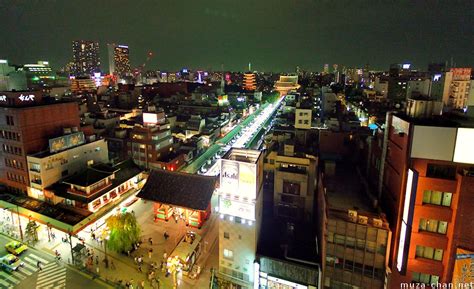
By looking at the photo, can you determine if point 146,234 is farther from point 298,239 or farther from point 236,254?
point 298,239

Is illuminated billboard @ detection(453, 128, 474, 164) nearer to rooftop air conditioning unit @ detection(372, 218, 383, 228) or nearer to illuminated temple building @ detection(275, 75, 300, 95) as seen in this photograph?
rooftop air conditioning unit @ detection(372, 218, 383, 228)

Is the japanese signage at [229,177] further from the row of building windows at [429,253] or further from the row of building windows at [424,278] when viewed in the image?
the row of building windows at [424,278]

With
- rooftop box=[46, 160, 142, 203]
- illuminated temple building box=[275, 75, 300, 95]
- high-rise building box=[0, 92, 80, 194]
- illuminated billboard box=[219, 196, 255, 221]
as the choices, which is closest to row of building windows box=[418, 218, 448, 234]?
illuminated billboard box=[219, 196, 255, 221]

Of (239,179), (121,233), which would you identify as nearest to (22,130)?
(121,233)

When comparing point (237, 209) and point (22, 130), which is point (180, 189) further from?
point (22, 130)

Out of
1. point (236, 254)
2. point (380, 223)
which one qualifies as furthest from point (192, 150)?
point (380, 223)

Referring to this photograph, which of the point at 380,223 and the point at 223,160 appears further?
the point at 223,160

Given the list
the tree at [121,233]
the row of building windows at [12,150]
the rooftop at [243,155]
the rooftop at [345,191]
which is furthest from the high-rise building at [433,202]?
the row of building windows at [12,150]
